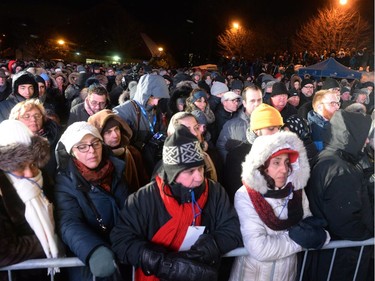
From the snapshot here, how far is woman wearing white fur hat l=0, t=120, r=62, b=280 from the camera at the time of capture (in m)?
2.10

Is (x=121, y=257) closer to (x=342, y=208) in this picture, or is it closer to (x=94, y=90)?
(x=342, y=208)

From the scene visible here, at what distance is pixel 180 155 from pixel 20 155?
3.60 ft

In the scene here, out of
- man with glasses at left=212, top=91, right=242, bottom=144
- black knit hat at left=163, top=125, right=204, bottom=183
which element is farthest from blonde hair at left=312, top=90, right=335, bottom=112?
black knit hat at left=163, top=125, right=204, bottom=183

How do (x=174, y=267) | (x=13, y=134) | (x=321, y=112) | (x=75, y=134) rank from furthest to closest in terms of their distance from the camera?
(x=321, y=112)
(x=75, y=134)
(x=13, y=134)
(x=174, y=267)

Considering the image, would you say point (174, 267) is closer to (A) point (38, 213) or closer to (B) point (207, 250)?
(B) point (207, 250)

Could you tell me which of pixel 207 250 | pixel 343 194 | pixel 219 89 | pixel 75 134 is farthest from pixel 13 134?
pixel 219 89

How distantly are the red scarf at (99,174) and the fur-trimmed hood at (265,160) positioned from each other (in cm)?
106

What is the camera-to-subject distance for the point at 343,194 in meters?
2.57

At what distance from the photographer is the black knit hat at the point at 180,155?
2.27 meters

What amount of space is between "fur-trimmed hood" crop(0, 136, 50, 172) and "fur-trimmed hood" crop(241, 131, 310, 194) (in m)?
1.54

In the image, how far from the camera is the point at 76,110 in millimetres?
5043

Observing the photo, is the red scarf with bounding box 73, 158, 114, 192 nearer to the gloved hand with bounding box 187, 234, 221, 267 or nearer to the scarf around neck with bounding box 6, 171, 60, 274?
the scarf around neck with bounding box 6, 171, 60, 274

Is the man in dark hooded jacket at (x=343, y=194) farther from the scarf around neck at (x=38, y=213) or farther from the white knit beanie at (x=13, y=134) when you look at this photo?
the white knit beanie at (x=13, y=134)

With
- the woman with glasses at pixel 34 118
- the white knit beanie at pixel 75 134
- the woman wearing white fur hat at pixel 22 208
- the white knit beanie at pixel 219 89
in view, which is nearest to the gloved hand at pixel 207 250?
the woman wearing white fur hat at pixel 22 208
